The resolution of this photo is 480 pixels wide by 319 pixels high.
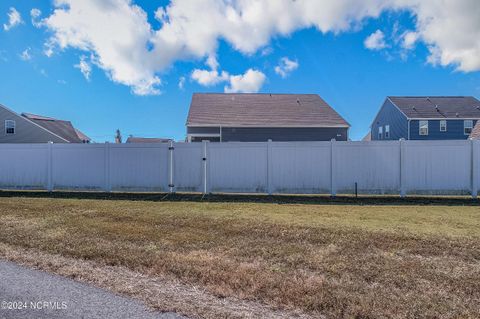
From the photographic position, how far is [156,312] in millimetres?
2775

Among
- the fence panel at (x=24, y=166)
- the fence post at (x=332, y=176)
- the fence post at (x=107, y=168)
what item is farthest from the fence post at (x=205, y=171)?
the fence panel at (x=24, y=166)

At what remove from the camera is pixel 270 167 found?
10.7 meters

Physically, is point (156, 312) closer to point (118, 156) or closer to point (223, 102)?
point (118, 156)

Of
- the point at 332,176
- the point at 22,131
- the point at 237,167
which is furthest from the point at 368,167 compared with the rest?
the point at 22,131

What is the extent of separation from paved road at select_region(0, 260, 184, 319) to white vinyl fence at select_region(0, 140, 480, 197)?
7415 mm

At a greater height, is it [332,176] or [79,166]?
[79,166]

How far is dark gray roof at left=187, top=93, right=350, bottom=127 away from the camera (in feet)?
76.4

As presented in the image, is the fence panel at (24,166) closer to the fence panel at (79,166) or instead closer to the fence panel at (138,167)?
the fence panel at (79,166)

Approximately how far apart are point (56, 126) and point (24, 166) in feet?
81.2

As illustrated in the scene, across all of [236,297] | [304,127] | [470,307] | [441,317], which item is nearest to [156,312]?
[236,297]

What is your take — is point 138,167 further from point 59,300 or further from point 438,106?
point 438,106

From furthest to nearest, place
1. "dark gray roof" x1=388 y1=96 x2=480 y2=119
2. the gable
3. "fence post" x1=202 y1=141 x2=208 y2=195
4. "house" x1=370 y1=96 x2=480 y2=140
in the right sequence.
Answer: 1. "dark gray roof" x1=388 y1=96 x2=480 y2=119
2. "house" x1=370 y1=96 x2=480 y2=140
3. the gable
4. "fence post" x1=202 y1=141 x2=208 y2=195

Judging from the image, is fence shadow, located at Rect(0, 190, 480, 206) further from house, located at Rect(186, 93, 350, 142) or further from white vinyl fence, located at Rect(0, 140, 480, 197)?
house, located at Rect(186, 93, 350, 142)

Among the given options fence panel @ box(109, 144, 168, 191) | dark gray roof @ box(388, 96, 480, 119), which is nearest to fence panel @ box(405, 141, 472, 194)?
fence panel @ box(109, 144, 168, 191)
